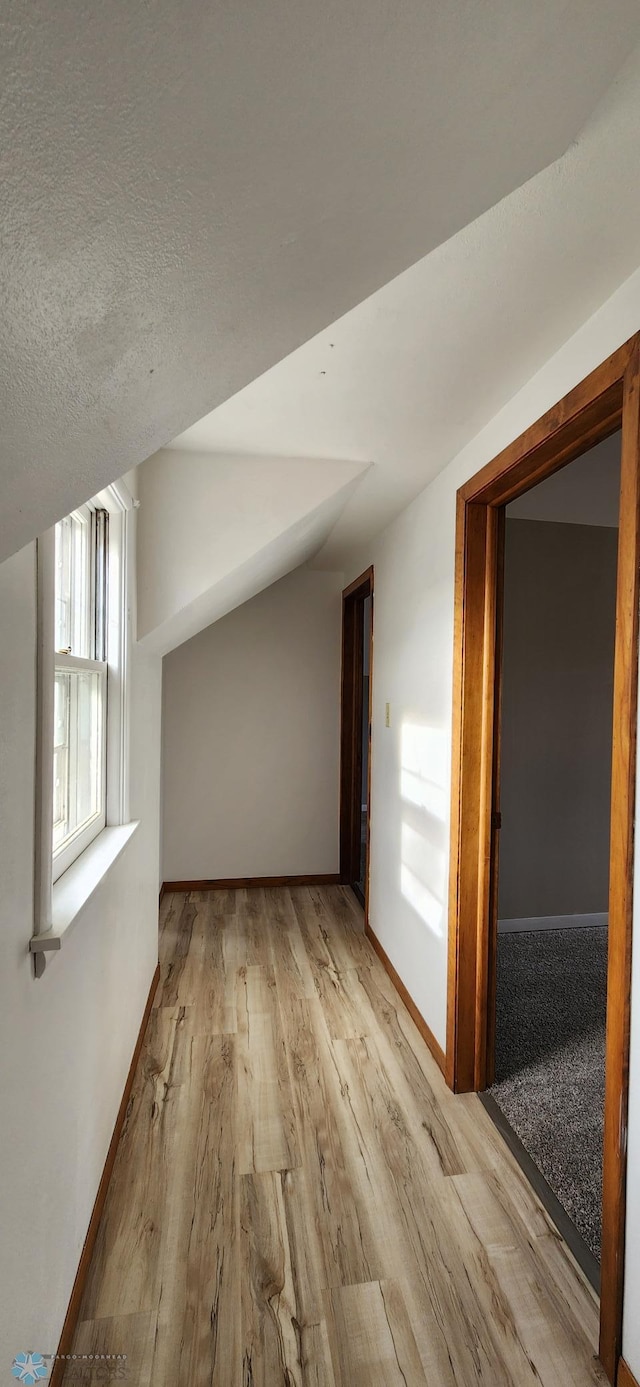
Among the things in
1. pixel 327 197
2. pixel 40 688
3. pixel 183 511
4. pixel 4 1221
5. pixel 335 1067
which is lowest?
pixel 335 1067

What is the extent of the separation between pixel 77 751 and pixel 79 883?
436 mm

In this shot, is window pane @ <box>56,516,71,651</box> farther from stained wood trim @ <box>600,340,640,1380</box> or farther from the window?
stained wood trim @ <box>600,340,640,1380</box>

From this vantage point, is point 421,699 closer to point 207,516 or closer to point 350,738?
point 207,516

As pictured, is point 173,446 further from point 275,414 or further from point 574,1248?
point 574,1248

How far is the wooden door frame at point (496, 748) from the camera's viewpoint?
1198 millimetres

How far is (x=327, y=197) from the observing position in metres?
0.55

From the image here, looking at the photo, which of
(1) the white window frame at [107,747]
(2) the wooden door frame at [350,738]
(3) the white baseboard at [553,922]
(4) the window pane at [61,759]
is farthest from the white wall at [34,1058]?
(2) the wooden door frame at [350,738]

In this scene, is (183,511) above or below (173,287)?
above

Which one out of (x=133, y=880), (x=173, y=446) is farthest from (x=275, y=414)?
(x=133, y=880)

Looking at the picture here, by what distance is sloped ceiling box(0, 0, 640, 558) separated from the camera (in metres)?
0.35

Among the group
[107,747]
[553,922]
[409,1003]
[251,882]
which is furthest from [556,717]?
[107,747]

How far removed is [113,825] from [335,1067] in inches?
47.1

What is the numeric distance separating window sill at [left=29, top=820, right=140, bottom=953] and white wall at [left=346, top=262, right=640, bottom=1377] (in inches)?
45.2

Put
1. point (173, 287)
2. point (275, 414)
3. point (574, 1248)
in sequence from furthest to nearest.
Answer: point (275, 414)
point (574, 1248)
point (173, 287)
